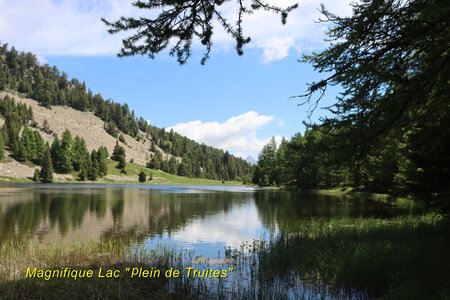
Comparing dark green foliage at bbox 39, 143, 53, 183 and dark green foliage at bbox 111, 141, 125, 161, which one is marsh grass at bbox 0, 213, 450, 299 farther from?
dark green foliage at bbox 111, 141, 125, 161

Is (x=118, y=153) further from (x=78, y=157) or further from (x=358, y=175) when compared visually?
(x=358, y=175)

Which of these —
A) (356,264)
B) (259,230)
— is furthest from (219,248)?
(356,264)

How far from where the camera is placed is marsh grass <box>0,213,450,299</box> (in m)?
9.52

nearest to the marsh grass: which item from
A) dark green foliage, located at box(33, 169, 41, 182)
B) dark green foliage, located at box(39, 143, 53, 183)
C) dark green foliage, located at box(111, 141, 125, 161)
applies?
dark green foliage, located at box(39, 143, 53, 183)

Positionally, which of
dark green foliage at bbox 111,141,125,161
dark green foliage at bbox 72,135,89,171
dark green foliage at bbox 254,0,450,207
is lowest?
dark green foliage at bbox 254,0,450,207

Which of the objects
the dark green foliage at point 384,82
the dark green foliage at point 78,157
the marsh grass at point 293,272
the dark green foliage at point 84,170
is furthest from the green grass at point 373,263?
the dark green foliage at point 78,157

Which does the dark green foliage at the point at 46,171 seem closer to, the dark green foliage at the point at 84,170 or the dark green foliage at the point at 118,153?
the dark green foliage at the point at 84,170

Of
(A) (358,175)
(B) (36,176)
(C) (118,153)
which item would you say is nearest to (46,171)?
(B) (36,176)

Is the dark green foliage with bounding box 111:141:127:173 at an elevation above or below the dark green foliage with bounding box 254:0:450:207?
above

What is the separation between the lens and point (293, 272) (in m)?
13.5

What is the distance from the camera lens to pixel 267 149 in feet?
458

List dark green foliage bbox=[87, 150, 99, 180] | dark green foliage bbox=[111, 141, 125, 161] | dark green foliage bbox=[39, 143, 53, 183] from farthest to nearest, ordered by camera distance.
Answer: dark green foliage bbox=[111, 141, 125, 161] → dark green foliage bbox=[87, 150, 99, 180] → dark green foliage bbox=[39, 143, 53, 183]

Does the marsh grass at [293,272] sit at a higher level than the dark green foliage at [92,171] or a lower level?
lower

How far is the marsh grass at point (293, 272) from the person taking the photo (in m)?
9.52
